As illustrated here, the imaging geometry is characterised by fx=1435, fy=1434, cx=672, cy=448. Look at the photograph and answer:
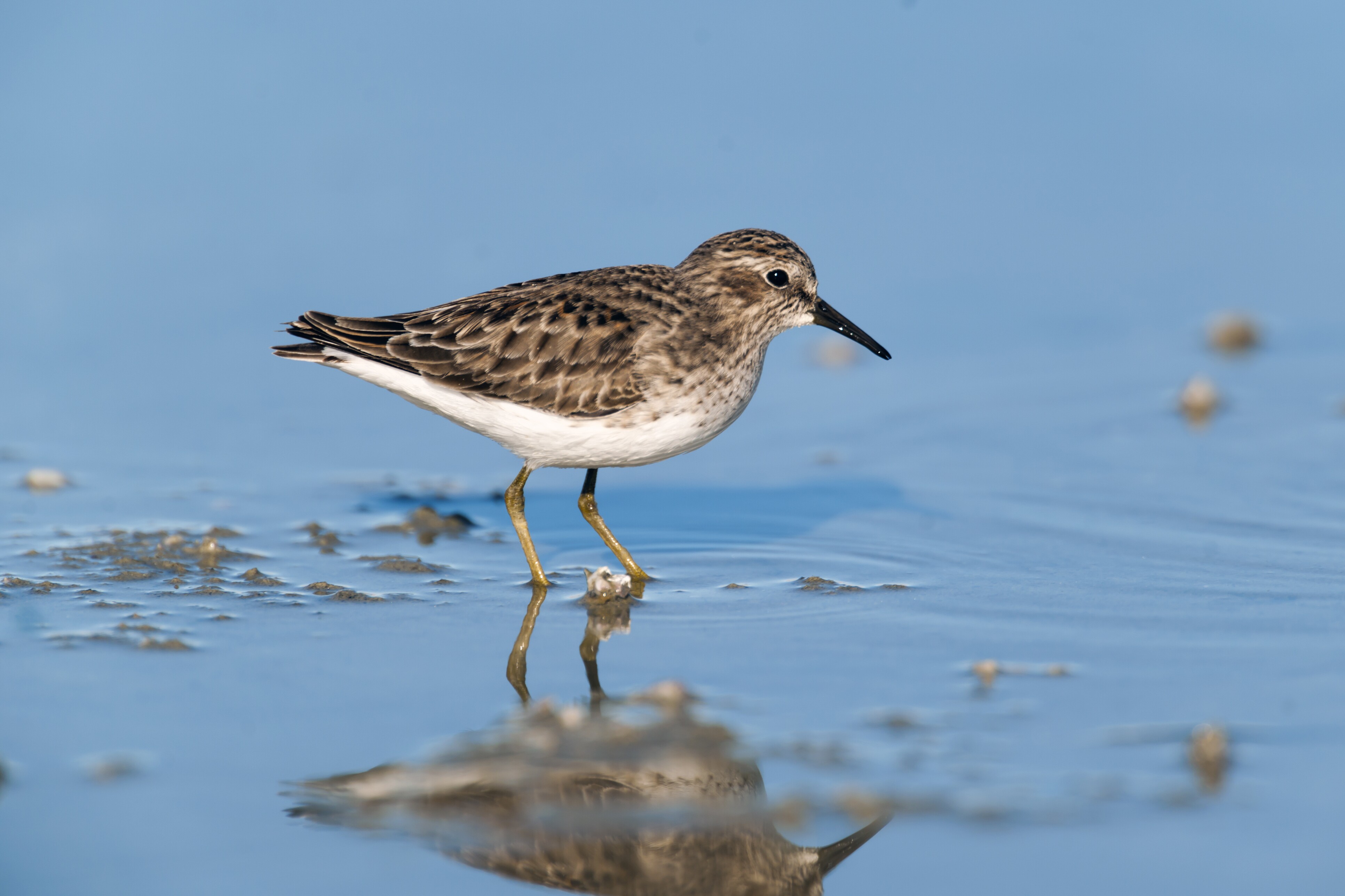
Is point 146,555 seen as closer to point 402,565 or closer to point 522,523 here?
point 402,565

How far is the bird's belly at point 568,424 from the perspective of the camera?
7992 mm

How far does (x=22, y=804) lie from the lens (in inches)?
208

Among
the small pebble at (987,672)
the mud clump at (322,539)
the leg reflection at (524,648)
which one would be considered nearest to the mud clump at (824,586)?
the small pebble at (987,672)

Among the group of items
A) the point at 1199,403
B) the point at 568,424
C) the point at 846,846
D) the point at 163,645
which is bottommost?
the point at 846,846

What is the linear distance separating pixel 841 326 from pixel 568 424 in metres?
2.00

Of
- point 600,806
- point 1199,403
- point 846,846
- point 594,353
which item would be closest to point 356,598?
point 594,353

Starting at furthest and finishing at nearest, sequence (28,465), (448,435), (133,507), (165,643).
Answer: (448,435) → (28,465) → (133,507) → (165,643)

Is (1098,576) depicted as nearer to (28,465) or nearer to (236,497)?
(236,497)

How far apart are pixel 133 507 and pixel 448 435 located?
2.52m

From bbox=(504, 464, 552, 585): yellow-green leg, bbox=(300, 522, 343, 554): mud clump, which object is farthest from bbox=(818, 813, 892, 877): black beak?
bbox=(300, 522, 343, 554): mud clump

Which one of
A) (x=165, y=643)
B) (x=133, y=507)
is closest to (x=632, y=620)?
(x=165, y=643)

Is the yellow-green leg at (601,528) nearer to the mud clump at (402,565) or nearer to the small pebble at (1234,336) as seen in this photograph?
the mud clump at (402,565)

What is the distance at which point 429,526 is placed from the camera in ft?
29.5

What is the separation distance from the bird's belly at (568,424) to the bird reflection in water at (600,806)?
2.11 meters
